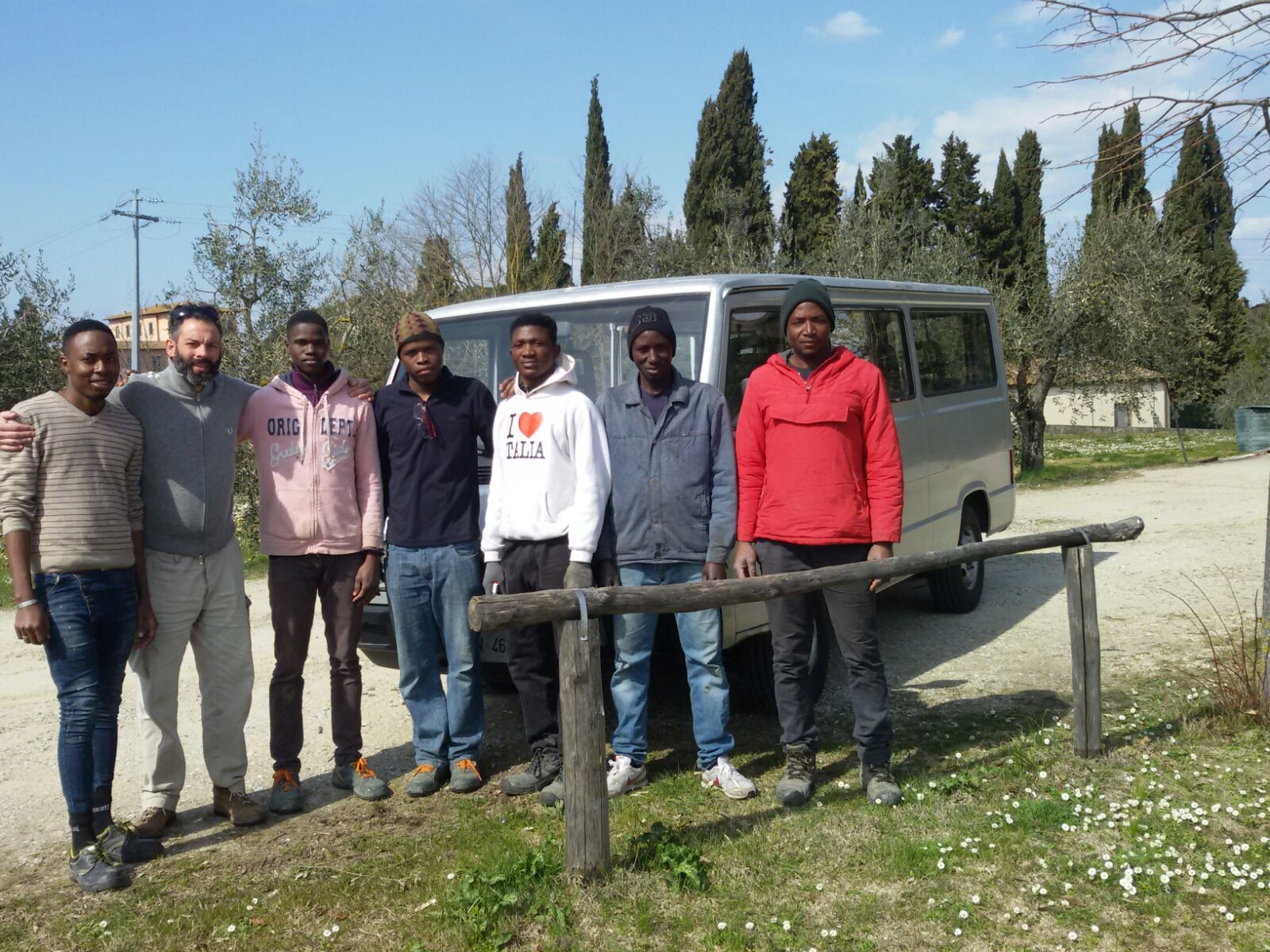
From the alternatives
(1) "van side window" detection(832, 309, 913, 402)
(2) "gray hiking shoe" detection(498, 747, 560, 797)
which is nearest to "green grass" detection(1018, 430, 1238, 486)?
(1) "van side window" detection(832, 309, 913, 402)

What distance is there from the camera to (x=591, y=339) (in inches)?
215

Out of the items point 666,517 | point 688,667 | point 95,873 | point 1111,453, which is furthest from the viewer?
point 1111,453

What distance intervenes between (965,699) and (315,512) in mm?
3638

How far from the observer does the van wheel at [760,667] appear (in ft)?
17.2

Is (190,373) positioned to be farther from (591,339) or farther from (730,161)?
(730,161)

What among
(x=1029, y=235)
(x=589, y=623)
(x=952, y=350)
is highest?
(x=1029, y=235)

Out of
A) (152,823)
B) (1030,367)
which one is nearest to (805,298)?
(152,823)

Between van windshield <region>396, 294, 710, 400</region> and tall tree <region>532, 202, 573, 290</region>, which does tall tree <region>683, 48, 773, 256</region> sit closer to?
tall tree <region>532, 202, 573, 290</region>

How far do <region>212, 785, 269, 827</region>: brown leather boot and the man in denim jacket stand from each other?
1.48 metres

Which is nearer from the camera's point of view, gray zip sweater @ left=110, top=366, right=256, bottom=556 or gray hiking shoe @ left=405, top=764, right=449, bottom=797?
gray zip sweater @ left=110, top=366, right=256, bottom=556

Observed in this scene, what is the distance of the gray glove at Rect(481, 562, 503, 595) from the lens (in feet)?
14.8

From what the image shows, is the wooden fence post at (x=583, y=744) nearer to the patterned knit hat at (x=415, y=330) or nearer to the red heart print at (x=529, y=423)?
the red heart print at (x=529, y=423)

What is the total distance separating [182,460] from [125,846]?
1488mm

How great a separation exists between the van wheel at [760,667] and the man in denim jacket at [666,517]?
673 millimetres
